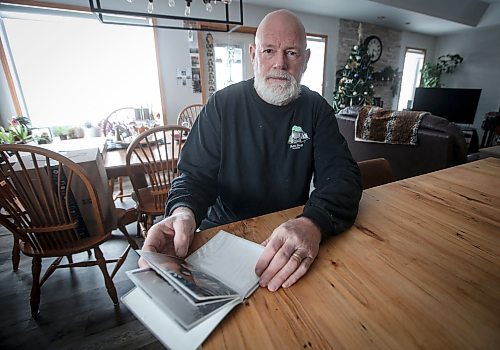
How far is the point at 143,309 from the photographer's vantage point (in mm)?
454

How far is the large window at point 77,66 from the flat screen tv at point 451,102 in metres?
5.53

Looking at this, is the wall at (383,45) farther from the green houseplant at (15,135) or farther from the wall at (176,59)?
the green houseplant at (15,135)

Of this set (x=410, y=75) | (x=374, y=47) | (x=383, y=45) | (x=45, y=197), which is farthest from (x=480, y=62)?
(x=45, y=197)

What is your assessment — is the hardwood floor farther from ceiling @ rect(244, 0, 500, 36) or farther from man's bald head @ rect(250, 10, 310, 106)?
ceiling @ rect(244, 0, 500, 36)

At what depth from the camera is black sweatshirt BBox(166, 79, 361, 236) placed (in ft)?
3.27

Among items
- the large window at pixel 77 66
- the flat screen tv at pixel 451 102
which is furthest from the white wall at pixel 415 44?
the large window at pixel 77 66

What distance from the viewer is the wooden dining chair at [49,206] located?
3.88 ft

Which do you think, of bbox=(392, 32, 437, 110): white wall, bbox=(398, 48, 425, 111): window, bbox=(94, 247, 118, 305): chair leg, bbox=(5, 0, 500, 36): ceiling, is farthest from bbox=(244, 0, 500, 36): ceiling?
bbox=(94, 247, 118, 305): chair leg

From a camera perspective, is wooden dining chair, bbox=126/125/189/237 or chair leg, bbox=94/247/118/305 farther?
wooden dining chair, bbox=126/125/189/237

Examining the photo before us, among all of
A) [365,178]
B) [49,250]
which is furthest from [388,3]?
[49,250]

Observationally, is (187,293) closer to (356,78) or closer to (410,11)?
(356,78)

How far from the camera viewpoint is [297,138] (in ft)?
3.31

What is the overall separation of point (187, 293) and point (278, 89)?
0.83 metres

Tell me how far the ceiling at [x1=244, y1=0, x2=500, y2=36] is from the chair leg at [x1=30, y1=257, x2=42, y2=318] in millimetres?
A: 3960
